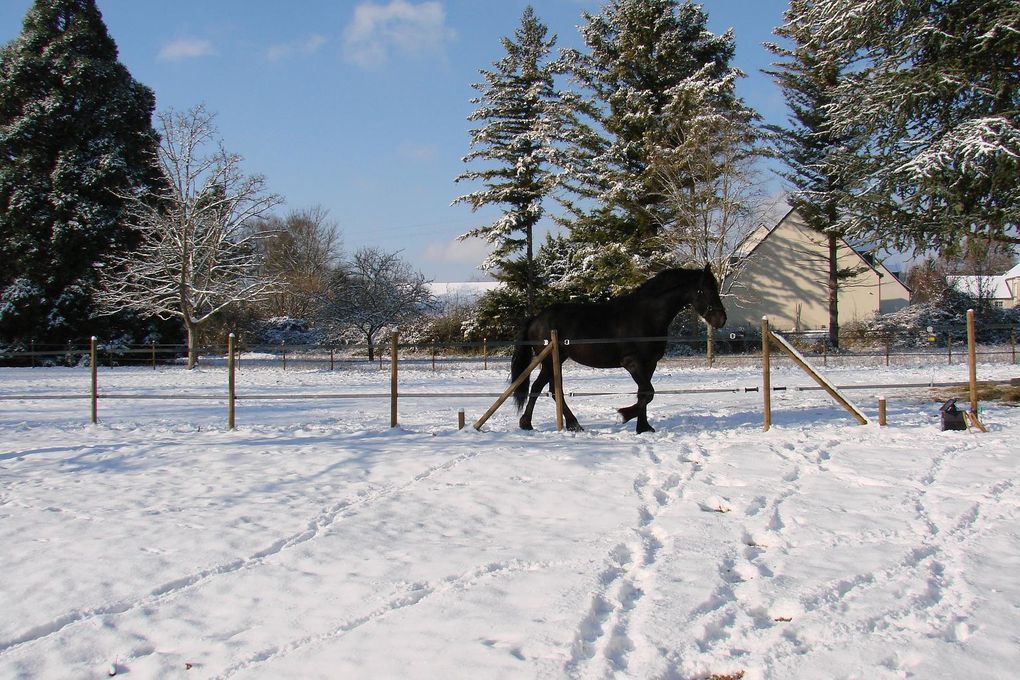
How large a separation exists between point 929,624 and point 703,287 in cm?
634

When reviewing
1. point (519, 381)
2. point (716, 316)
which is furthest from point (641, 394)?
point (519, 381)

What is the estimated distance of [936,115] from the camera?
1198 cm

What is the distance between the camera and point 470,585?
12.2 ft

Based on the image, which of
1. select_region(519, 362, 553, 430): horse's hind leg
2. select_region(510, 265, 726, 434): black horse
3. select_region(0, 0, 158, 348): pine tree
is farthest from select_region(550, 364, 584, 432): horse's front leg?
select_region(0, 0, 158, 348): pine tree

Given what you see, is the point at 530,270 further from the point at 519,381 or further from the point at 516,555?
the point at 516,555

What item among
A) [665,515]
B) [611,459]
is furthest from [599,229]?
[665,515]

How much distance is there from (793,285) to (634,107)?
43.2 ft

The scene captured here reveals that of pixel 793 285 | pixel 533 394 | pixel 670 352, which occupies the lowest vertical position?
pixel 533 394

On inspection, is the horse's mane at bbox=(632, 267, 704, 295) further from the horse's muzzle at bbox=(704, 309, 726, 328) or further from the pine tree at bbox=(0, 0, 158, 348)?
the pine tree at bbox=(0, 0, 158, 348)

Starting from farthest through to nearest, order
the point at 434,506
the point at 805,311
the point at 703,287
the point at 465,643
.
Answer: the point at 805,311 < the point at 703,287 < the point at 434,506 < the point at 465,643

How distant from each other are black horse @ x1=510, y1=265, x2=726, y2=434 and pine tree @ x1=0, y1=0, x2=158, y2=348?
84.6 feet

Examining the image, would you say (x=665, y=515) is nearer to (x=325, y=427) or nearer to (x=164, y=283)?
(x=325, y=427)

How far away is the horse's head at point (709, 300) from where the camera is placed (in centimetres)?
907

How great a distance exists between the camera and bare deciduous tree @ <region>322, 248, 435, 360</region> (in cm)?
3253
